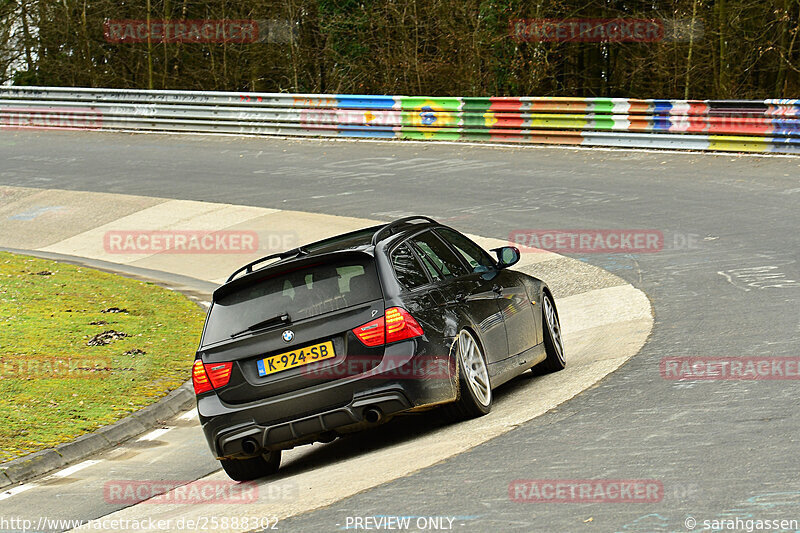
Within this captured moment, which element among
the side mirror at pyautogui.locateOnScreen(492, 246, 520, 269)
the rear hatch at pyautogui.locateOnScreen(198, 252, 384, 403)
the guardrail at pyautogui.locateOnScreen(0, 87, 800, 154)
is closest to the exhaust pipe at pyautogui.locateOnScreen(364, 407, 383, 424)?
the rear hatch at pyautogui.locateOnScreen(198, 252, 384, 403)

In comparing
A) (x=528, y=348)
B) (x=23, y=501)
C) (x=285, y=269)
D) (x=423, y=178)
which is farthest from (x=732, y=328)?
(x=423, y=178)

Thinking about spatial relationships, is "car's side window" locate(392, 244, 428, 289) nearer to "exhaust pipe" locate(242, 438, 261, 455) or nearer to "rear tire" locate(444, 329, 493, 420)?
"rear tire" locate(444, 329, 493, 420)

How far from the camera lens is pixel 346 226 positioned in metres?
18.0

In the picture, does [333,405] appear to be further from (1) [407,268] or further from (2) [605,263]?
(2) [605,263]

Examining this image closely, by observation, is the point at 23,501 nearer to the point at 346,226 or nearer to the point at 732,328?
the point at 732,328

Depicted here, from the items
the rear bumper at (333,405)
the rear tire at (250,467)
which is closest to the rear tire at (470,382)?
the rear bumper at (333,405)

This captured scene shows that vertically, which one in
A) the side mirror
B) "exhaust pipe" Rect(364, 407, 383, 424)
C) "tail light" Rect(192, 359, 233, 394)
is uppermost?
the side mirror

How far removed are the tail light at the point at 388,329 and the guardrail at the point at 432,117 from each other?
1507 cm

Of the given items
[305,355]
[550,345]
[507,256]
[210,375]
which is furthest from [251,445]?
[550,345]

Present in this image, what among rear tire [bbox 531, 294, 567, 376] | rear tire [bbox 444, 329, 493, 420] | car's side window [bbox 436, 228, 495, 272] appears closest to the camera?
rear tire [bbox 444, 329, 493, 420]

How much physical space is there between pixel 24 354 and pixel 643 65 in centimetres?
2301

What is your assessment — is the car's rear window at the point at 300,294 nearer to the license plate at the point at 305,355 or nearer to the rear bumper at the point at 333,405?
the license plate at the point at 305,355

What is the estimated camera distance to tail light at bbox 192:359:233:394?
24.7 feet

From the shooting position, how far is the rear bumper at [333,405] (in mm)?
7301
